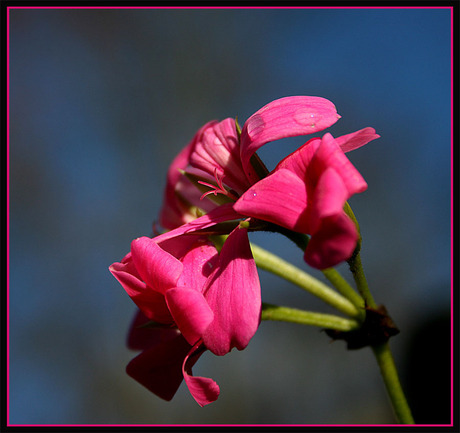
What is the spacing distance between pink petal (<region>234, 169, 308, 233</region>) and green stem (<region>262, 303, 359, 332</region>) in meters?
0.34

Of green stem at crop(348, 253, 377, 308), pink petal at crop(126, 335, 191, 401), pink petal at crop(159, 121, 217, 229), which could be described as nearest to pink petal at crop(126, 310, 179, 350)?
pink petal at crop(126, 335, 191, 401)

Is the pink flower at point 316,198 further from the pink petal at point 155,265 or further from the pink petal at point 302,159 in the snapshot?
the pink petal at point 155,265

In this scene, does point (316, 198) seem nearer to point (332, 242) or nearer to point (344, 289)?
point (332, 242)

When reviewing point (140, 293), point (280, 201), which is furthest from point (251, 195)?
point (140, 293)

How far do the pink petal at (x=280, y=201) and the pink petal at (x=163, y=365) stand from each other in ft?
1.50

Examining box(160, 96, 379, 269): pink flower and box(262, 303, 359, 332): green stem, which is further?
box(262, 303, 359, 332): green stem

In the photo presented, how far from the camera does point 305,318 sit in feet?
4.23

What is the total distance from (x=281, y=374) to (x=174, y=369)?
450cm

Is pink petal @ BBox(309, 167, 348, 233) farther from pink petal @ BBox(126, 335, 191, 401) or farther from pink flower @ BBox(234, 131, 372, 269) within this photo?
pink petal @ BBox(126, 335, 191, 401)

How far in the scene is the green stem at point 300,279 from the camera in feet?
4.33

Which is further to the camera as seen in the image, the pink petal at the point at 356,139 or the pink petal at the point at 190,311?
the pink petal at the point at 356,139

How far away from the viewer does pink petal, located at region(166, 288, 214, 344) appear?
0.96 m

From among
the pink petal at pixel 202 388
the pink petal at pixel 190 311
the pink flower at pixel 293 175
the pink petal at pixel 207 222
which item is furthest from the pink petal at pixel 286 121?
the pink petal at pixel 202 388

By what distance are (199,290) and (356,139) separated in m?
0.46
